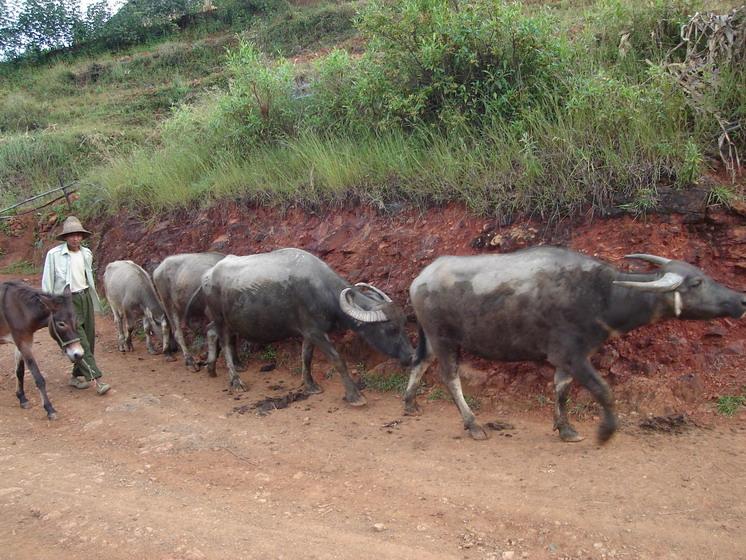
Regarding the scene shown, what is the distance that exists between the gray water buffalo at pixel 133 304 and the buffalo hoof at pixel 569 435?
6.34 m

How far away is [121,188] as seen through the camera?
12.3m

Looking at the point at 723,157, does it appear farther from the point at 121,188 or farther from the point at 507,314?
the point at 121,188

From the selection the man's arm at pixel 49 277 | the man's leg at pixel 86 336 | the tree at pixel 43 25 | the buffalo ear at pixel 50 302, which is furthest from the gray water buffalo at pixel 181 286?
the tree at pixel 43 25

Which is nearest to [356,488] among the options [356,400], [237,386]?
[356,400]

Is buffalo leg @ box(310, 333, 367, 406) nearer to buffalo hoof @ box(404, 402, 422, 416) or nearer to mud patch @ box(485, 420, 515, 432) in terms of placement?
buffalo hoof @ box(404, 402, 422, 416)

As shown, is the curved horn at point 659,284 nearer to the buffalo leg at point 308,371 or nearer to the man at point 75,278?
the buffalo leg at point 308,371

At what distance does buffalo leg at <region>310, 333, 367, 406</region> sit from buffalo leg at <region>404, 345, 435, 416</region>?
0.58 meters

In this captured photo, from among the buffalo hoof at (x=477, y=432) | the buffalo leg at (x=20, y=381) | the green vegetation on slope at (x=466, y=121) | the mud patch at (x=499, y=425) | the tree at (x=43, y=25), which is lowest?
the mud patch at (x=499, y=425)

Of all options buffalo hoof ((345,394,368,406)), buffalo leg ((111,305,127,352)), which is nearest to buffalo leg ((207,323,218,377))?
buffalo hoof ((345,394,368,406))

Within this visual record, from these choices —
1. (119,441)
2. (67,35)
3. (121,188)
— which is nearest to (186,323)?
(119,441)

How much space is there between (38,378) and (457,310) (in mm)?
5090

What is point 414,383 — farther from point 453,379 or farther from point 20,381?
point 20,381

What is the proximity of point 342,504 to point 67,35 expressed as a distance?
31428mm

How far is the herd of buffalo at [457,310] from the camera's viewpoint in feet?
16.7
